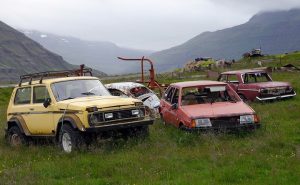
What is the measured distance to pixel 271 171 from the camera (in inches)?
350

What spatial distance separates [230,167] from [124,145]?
135 inches

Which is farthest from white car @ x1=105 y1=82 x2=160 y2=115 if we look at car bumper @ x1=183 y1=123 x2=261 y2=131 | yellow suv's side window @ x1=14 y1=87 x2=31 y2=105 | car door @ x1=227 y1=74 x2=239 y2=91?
car bumper @ x1=183 y1=123 x2=261 y2=131

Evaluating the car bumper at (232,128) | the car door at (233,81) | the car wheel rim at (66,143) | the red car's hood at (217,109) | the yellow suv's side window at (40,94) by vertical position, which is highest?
the yellow suv's side window at (40,94)

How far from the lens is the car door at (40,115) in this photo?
12645 millimetres

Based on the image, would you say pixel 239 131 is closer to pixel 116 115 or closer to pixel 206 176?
pixel 116 115

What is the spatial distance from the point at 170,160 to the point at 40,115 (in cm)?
436

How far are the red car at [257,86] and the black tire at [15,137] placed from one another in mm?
10311

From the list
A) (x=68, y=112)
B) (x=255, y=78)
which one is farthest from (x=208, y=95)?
(x=255, y=78)

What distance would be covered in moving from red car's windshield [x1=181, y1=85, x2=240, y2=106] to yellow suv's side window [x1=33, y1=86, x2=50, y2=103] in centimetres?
381

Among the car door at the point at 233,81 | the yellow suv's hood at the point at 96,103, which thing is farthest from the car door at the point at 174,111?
the car door at the point at 233,81

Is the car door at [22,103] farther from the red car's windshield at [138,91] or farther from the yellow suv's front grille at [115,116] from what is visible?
the red car's windshield at [138,91]

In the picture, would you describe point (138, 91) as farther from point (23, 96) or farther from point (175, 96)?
point (23, 96)

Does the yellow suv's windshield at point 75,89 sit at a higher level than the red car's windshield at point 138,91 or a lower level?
higher

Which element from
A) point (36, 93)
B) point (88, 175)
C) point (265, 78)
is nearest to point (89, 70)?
Result: point (36, 93)
